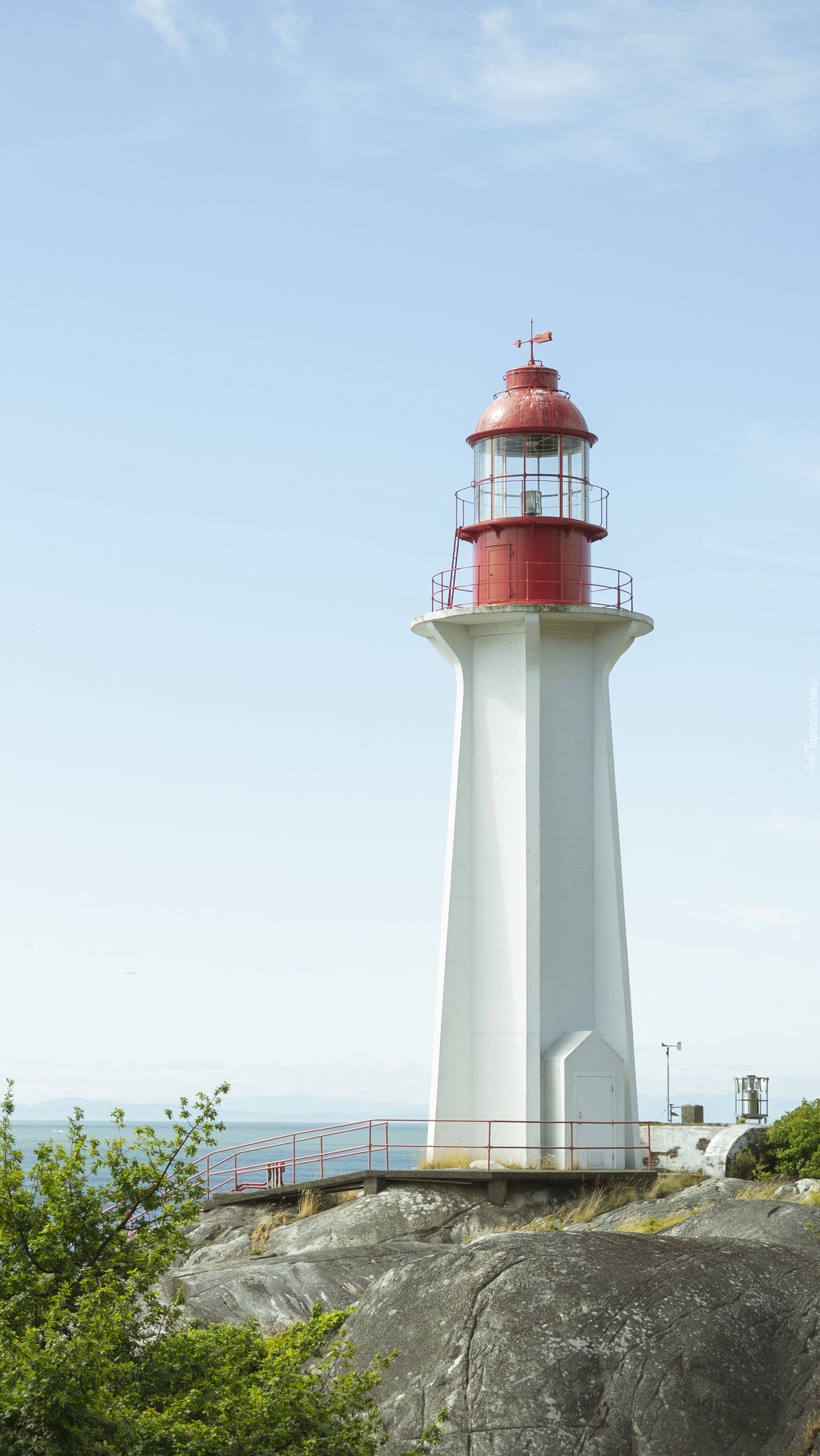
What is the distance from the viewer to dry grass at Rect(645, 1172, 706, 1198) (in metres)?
27.2

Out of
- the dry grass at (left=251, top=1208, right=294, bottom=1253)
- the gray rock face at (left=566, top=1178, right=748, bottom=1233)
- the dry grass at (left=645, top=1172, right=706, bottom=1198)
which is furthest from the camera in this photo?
the dry grass at (left=645, top=1172, right=706, bottom=1198)

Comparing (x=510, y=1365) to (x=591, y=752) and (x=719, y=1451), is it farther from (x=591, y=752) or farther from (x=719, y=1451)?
(x=591, y=752)

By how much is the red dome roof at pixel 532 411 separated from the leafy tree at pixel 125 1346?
20.9 meters

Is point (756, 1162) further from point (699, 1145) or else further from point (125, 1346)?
point (125, 1346)

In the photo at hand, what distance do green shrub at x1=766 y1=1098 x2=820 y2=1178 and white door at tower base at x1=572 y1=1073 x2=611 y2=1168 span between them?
2796mm

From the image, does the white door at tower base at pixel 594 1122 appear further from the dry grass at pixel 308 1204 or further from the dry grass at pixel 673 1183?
the dry grass at pixel 308 1204

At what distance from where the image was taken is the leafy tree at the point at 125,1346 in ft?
34.4

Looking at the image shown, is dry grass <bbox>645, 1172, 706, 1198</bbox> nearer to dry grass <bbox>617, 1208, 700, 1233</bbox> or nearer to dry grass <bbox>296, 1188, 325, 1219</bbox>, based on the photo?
dry grass <bbox>617, 1208, 700, 1233</bbox>

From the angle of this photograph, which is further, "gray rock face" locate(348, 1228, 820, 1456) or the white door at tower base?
the white door at tower base

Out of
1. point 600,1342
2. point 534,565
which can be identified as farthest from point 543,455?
point 600,1342

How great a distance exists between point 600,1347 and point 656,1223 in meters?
8.80

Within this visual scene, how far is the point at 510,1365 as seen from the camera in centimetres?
1415

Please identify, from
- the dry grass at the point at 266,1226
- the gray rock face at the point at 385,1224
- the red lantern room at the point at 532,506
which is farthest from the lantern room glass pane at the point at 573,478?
the dry grass at the point at 266,1226

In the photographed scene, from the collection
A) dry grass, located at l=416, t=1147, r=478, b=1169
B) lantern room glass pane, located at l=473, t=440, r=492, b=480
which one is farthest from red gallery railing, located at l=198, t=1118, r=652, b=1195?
lantern room glass pane, located at l=473, t=440, r=492, b=480
